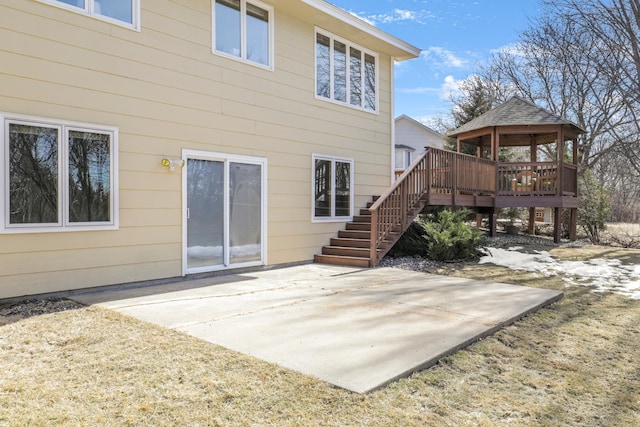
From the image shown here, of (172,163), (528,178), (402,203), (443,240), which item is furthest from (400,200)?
(528,178)

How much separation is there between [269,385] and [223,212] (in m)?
4.53

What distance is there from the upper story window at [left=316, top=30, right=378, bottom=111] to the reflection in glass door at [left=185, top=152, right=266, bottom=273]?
2577 millimetres

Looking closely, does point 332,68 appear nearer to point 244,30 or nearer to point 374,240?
point 244,30

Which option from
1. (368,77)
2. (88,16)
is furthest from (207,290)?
(368,77)

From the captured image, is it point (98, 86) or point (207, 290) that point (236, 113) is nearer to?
point (98, 86)

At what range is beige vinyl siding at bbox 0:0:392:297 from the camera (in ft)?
16.2

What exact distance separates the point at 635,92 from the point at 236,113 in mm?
12272

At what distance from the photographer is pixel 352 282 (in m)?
6.21

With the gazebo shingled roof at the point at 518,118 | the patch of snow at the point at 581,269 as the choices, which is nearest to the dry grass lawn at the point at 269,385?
the patch of snow at the point at 581,269

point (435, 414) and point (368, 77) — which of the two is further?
point (368, 77)

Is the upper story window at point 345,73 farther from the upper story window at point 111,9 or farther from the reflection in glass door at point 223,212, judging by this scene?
the upper story window at point 111,9

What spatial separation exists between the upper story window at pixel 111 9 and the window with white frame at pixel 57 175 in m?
1.43

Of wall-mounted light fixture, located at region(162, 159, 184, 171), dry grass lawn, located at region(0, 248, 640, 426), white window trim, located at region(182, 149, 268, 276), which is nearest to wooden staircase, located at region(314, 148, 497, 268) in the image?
white window trim, located at region(182, 149, 268, 276)

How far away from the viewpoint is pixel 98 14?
5.48 m
